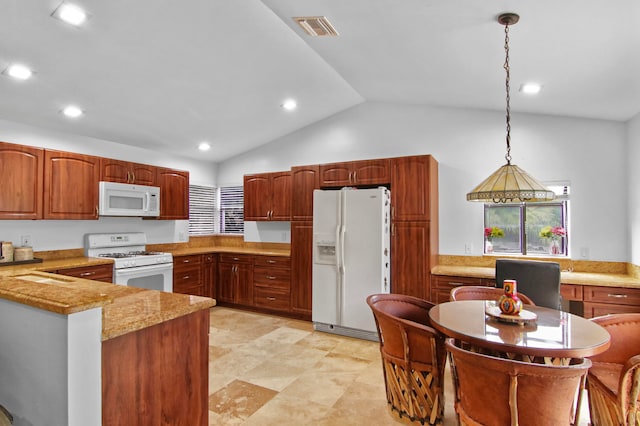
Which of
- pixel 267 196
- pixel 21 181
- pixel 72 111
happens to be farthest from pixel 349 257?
pixel 21 181

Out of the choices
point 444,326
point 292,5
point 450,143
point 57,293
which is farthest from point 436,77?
point 57,293

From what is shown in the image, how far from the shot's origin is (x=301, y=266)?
4.83m

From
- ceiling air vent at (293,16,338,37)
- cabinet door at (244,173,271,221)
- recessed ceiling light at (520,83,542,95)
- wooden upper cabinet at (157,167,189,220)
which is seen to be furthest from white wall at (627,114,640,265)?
wooden upper cabinet at (157,167,189,220)

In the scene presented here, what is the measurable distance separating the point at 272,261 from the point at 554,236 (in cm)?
348

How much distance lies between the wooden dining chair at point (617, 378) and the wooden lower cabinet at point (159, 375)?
2.19 meters

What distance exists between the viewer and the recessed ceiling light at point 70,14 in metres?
2.37

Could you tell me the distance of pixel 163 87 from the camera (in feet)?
11.9

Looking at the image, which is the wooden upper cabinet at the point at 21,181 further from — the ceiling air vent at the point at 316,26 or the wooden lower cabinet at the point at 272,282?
the ceiling air vent at the point at 316,26

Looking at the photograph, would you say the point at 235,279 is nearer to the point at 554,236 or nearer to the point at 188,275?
the point at 188,275

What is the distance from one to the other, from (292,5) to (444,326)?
2.42 m

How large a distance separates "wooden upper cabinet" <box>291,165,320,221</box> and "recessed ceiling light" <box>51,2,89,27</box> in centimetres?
283

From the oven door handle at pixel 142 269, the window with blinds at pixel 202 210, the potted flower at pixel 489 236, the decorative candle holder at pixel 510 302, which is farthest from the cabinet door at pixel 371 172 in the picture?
the window with blinds at pixel 202 210

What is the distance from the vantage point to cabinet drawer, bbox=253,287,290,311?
502 cm

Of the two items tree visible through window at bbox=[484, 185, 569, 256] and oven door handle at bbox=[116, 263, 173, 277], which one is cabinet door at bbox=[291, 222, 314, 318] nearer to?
Answer: oven door handle at bbox=[116, 263, 173, 277]
